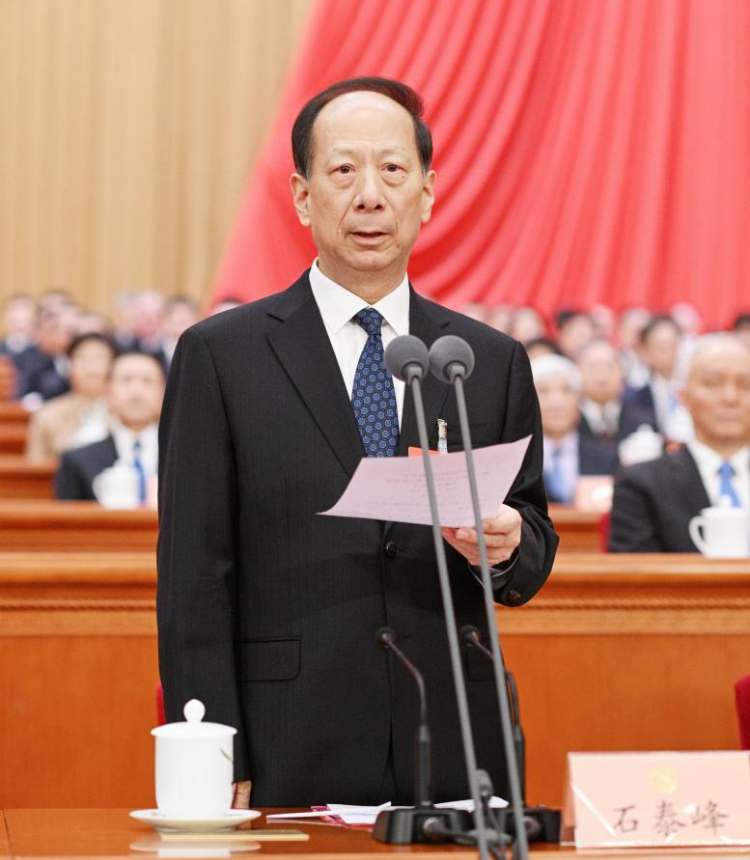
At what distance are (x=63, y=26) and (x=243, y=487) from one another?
11895 millimetres

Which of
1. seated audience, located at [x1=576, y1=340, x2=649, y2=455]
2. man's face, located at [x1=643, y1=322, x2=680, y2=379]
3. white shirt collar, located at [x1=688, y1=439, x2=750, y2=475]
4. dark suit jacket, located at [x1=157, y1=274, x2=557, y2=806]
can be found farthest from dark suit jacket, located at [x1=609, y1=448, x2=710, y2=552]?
man's face, located at [x1=643, y1=322, x2=680, y2=379]

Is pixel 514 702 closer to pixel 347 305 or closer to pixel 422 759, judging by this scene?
pixel 422 759

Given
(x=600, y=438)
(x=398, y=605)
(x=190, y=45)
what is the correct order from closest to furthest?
1. (x=398, y=605)
2. (x=600, y=438)
3. (x=190, y=45)

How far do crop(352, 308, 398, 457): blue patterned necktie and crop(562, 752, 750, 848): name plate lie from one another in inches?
18.6

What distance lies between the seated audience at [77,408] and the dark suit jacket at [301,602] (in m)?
4.75

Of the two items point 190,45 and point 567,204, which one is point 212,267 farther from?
point 567,204

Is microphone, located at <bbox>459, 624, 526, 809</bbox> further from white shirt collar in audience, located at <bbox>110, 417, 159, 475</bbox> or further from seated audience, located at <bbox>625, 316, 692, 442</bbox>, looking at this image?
seated audience, located at <bbox>625, 316, 692, 442</bbox>

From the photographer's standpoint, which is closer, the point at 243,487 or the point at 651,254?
the point at 243,487

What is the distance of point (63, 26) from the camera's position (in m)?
12.8

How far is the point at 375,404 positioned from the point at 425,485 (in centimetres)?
35

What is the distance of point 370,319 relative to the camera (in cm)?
173

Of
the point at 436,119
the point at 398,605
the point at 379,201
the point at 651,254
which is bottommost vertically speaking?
the point at 398,605

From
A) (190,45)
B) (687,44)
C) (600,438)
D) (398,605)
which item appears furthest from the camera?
(190,45)

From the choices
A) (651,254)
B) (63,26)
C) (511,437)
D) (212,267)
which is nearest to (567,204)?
(651,254)
